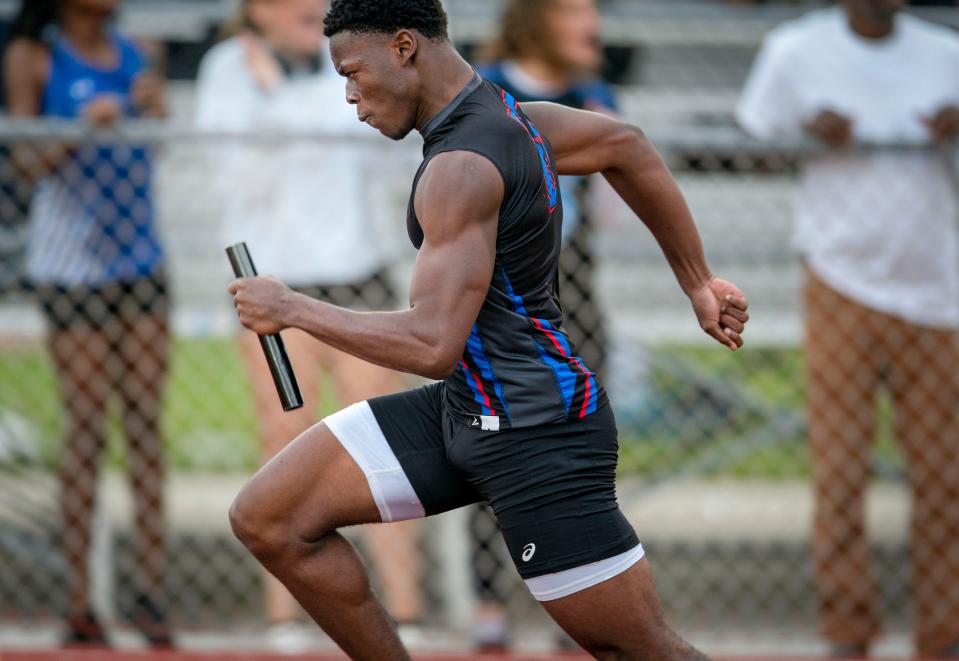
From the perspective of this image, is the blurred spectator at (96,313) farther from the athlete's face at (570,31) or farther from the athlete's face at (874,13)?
the athlete's face at (874,13)

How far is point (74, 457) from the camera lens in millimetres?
4770

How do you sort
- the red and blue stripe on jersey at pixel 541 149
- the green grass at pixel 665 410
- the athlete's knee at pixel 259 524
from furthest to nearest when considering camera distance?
the green grass at pixel 665 410 → the athlete's knee at pixel 259 524 → the red and blue stripe on jersey at pixel 541 149

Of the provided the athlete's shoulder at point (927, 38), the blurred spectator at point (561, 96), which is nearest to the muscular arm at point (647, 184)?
the blurred spectator at point (561, 96)

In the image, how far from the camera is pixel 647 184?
10.6ft

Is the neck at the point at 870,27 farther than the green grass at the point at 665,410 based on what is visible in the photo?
No

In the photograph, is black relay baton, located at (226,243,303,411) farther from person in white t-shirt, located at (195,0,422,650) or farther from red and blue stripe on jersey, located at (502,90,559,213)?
person in white t-shirt, located at (195,0,422,650)

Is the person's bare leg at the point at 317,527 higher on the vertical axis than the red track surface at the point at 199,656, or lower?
higher

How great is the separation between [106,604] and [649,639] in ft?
8.96

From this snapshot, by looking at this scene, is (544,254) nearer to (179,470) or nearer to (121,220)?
(121,220)

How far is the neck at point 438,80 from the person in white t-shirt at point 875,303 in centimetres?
214

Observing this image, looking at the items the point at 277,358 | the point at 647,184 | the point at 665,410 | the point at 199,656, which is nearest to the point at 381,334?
the point at 277,358

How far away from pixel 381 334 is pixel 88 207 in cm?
241

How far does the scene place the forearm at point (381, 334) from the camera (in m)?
2.70

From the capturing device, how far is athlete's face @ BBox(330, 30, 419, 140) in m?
2.82
